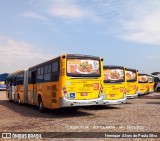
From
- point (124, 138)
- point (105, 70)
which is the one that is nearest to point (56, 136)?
point (124, 138)

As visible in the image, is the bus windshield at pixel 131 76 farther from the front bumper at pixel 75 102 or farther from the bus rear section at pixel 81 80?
the front bumper at pixel 75 102

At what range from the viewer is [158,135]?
958 centimetres

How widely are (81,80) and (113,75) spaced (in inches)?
172

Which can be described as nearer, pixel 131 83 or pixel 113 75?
pixel 113 75

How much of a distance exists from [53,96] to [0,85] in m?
45.6

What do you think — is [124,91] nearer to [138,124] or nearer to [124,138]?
[138,124]

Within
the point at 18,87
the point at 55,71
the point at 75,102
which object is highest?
the point at 55,71

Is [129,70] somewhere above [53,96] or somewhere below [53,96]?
above

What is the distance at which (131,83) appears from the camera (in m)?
23.9

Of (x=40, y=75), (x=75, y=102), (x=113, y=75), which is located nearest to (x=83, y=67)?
(x=75, y=102)

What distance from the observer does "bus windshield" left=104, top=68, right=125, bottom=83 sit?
18.9 metres

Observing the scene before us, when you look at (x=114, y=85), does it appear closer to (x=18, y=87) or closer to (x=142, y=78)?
(x=18, y=87)

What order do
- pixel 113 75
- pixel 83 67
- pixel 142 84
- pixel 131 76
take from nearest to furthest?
1. pixel 83 67
2. pixel 113 75
3. pixel 131 76
4. pixel 142 84

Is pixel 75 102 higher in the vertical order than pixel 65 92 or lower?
lower
